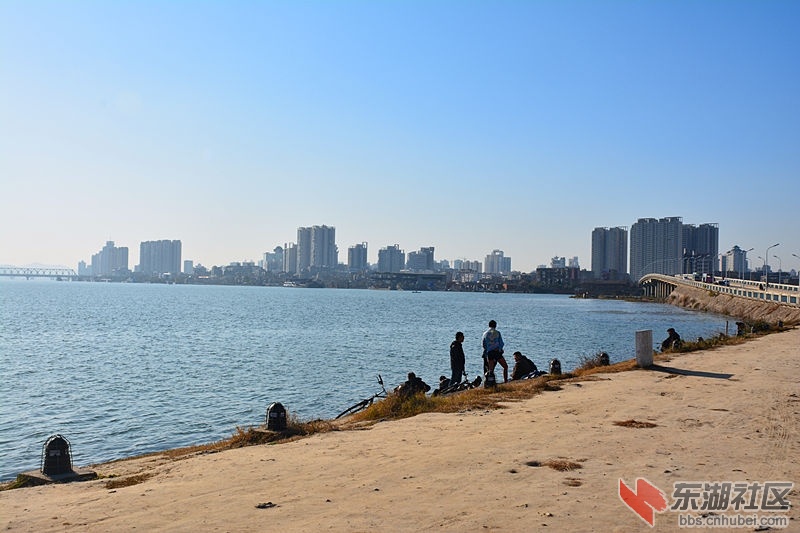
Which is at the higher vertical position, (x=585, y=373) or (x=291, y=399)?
(x=585, y=373)

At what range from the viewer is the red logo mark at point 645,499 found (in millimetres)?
7730

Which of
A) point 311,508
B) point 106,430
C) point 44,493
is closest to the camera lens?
point 311,508

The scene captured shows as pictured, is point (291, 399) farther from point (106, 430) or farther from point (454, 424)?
point (454, 424)

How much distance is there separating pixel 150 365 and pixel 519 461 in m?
32.6

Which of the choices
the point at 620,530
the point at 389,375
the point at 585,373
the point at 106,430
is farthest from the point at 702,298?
the point at 620,530

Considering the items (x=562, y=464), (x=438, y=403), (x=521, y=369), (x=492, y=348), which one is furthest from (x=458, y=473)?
(x=521, y=369)

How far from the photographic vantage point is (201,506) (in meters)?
8.35

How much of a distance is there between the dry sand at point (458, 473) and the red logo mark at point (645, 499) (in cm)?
13

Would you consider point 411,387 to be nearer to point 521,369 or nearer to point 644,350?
point 521,369

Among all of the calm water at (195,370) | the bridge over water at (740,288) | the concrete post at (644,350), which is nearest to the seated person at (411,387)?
the calm water at (195,370)
